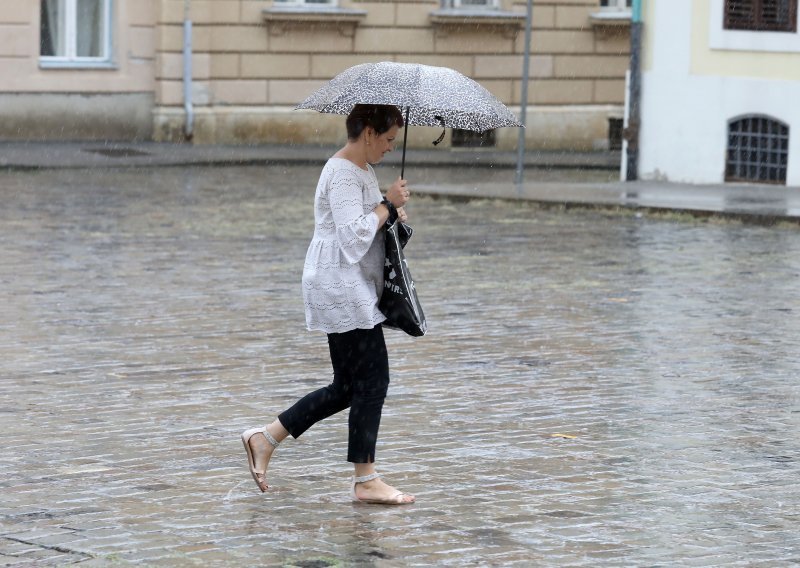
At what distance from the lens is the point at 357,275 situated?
20.9ft

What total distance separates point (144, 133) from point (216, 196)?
8.01 m

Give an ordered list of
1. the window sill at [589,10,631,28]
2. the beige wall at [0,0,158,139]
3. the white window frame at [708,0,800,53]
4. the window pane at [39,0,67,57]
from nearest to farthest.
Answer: the white window frame at [708,0,800,53] → the beige wall at [0,0,158,139] → the window pane at [39,0,67,57] → the window sill at [589,10,631,28]

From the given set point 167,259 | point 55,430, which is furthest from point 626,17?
point 55,430

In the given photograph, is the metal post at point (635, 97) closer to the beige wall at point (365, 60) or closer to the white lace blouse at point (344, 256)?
the beige wall at point (365, 60)

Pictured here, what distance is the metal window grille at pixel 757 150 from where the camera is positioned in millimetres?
21219

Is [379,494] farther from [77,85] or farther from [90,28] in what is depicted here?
[90,28]

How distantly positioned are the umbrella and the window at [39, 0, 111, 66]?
2070 centimetres

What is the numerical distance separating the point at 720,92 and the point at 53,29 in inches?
412

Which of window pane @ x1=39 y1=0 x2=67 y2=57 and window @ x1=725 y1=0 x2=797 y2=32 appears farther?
window pane @ x1=39 y1=0 x2=67 y2=57

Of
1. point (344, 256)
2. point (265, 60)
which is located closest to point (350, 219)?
point (344, 256)

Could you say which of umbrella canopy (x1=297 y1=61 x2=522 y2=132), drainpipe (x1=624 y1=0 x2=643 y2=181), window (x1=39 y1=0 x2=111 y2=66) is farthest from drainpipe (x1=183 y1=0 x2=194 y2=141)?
umbrella canopy (x1=297 y1=61 x2=522 y2=132)

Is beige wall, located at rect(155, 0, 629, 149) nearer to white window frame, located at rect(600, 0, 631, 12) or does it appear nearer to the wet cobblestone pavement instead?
white window frame, located at rect(600, 0, 631, 12)

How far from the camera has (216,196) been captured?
19.9m

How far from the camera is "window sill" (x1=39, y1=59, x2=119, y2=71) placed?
86.7 feet
